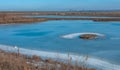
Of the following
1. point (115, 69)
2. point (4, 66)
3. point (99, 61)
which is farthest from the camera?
point (99, 61)

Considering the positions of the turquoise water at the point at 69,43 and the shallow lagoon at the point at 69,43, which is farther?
the turquoise water at the point at 69,43

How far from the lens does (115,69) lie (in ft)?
43.1

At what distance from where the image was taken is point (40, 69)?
10.2m

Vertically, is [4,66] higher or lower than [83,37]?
higher

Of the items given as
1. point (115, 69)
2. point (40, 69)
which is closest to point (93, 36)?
point (115, 69)

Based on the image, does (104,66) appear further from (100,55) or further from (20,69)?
(20,69)

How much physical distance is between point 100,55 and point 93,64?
3229mm

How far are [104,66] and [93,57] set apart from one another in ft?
10.1

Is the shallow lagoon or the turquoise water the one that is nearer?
the shallow lagoon

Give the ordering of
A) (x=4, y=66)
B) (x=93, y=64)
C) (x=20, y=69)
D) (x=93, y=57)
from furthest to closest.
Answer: (x=93, y=57)
(x=93, y=64)
(x=4, y=66)
(x=20, y=69)

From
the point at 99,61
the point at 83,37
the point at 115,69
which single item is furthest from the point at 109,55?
the point at 83,37

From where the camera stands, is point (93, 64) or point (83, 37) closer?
point (93, 64)

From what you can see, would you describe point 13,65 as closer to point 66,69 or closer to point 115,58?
point 66,69

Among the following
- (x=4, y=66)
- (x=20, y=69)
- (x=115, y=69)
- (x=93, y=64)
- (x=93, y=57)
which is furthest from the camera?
(x=93, y=57)
